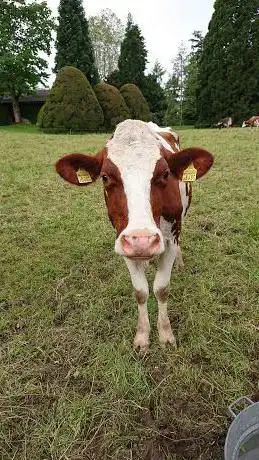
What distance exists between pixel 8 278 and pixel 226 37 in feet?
88.9

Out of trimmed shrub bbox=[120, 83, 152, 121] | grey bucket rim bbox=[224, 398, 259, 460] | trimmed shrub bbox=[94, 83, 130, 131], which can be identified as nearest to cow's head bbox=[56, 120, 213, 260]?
grey bucket rim bbox=[224, 398, 259, 460]

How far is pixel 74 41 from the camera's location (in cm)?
2978

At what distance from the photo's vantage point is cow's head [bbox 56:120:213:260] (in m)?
2.00

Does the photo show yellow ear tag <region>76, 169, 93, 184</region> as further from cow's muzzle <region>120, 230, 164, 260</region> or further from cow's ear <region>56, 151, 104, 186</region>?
cow's muzzle <region>120, 230, 164, 260</region>

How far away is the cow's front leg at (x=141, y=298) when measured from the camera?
2.78m

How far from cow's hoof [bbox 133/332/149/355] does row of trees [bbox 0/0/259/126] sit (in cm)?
2493

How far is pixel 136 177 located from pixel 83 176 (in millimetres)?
576

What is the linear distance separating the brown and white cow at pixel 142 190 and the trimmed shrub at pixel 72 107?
1763 centimetres

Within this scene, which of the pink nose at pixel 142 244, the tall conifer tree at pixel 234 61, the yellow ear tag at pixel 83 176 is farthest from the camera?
the tall conifer tree at pixel 234 61

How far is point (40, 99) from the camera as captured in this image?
33.7 m

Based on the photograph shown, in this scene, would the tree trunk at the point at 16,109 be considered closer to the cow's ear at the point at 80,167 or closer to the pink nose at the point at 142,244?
the cow's ear at the point at 80,167

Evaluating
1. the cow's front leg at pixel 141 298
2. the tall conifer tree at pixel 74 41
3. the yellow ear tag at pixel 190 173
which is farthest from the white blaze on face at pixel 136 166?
the tall conifer tree at pixel 74 41

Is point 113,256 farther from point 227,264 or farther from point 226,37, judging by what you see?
point 226,37

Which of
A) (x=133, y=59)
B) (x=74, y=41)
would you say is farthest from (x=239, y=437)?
(x=133, y=59)
